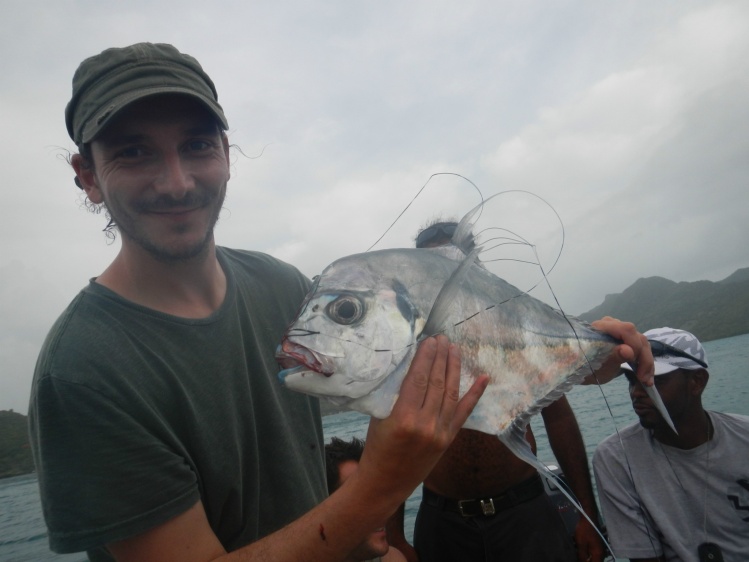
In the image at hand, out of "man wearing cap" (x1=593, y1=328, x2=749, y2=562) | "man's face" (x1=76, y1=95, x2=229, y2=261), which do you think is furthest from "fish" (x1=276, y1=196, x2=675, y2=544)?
"man wearing cap" (x1=593, y1=328, x2=749, y2=562)

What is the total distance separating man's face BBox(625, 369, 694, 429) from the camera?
420 cm

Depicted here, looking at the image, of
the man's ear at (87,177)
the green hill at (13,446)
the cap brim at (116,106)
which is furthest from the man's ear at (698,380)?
the green hill at (13,446)

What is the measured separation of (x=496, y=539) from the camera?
382 cm

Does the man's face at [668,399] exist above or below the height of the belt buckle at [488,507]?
above

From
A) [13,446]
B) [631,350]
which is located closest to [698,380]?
[631,350]

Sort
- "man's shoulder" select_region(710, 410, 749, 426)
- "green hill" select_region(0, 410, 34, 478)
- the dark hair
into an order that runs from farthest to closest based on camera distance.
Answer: "green hill" select_region(0, 410, 34, 478) < the dark hair < "man's shoulder" select_region(710, 410, 749, 426)

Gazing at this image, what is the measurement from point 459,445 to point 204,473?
2895 mm

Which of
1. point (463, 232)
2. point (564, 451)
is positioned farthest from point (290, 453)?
point (564, 451)

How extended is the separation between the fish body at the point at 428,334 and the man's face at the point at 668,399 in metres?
2.16

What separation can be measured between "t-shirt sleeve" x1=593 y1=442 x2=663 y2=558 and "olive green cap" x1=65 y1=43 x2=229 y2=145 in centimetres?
434

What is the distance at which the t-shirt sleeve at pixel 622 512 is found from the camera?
394 cm

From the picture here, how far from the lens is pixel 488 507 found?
389 centimetres

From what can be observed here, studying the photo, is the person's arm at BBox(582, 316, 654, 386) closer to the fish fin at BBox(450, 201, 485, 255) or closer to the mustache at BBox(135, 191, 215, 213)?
the fish fin at BBox(450, 201, 485, 255)

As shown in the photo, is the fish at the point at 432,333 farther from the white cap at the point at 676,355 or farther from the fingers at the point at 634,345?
the white cap at the point at 676,355
